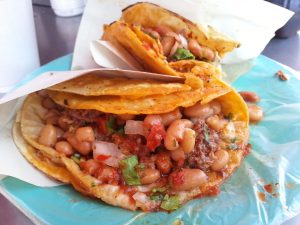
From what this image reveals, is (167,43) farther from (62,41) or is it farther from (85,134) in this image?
(62,41)

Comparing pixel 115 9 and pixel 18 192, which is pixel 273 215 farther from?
pixel 115 9

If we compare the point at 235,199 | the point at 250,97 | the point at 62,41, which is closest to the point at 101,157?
the point at 235,199

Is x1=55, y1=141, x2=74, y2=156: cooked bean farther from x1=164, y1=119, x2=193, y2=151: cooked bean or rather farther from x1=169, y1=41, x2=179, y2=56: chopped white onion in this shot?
x1=169, y1=41, x2=179, y2=56: chopped white onion

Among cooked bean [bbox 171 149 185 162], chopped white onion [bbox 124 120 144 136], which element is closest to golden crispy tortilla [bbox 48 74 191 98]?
chopped white onion [bbox 124 120 144 136]

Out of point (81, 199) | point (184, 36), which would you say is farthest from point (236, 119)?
point (81, 199)

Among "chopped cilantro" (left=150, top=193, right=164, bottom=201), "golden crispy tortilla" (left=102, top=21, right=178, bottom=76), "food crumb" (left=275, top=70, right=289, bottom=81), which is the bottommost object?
"chopped cilantro" (left=150, top=193, right=164, bottom=201)

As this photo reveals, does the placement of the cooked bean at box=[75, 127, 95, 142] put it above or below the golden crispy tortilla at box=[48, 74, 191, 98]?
below
